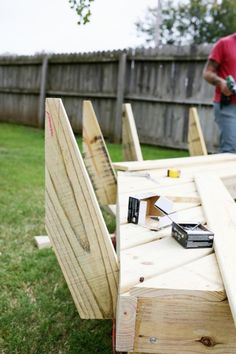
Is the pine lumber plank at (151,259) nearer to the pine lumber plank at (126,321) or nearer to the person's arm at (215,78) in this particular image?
the pine lumber plank at (126,321)

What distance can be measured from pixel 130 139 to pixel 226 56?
1211 millimetres

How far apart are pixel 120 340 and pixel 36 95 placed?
9.19 meters

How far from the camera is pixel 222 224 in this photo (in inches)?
49.4

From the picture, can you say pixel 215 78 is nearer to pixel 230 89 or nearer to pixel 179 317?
pixel 230 89

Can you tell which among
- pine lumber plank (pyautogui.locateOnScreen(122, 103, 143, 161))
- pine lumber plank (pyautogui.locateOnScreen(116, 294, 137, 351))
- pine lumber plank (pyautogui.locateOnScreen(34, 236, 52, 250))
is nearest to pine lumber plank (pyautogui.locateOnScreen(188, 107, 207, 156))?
pine lumber plank (pyautogui.locateOnScreen(122, 103, 143, 161))

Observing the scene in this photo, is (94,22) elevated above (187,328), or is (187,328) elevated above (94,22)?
(94,22)

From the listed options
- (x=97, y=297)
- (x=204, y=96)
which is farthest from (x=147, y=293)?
(x=204, y=96)

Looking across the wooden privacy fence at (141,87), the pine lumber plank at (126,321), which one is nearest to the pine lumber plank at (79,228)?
the pine lumber plank at (126,321)

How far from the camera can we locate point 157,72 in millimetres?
7285

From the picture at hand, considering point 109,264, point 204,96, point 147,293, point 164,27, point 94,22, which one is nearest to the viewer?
point 147,293

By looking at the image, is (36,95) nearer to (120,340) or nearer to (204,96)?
(204,96)

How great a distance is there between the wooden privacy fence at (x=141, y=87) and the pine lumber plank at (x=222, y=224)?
195 inches

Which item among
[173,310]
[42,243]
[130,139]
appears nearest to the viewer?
[173,310]

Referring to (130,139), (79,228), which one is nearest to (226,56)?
(130,139)
